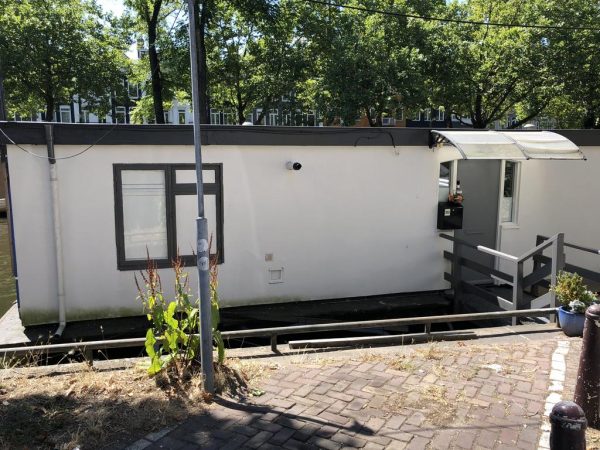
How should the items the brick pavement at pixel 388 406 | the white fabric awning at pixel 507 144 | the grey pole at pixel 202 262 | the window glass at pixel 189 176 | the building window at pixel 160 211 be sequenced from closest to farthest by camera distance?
the brick pavement at pixel 388 406 < the grey pole at pixel 202 262 < the building window at pixel 160 211 < the window glass at pixel 189 176 < the white fabric awning at pixel 507 144

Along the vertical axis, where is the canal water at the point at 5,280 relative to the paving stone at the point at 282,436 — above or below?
below

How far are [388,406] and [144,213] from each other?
182 inches

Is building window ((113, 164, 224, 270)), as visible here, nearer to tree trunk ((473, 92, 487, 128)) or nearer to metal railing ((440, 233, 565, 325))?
metal railing ((440, 233, 565, 325))

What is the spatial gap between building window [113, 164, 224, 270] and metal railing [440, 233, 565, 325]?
3896 millimetres

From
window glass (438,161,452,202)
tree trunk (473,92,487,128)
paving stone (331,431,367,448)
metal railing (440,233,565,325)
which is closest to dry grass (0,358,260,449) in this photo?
paving stone (331,431,367,448)

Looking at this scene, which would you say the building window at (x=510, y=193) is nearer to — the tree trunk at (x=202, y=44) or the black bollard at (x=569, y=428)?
the black bollard at (x=569, y=428)

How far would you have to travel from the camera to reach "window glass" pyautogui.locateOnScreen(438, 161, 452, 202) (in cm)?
860


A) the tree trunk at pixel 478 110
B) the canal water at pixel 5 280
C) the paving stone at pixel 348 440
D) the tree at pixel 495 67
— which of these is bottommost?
the canal water at pixel 5 280

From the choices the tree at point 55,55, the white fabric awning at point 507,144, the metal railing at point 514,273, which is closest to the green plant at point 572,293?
the metal railing at point 514,273

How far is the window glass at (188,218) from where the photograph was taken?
733cm

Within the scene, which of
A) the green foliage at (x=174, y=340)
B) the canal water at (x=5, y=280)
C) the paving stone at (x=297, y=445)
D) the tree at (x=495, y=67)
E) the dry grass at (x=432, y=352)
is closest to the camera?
the paving stone at (x=297, y=445)

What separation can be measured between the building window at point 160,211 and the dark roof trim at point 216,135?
39cm

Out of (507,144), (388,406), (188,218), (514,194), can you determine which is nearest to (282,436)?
(388,406)

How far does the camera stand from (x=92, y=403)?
4004 mm
